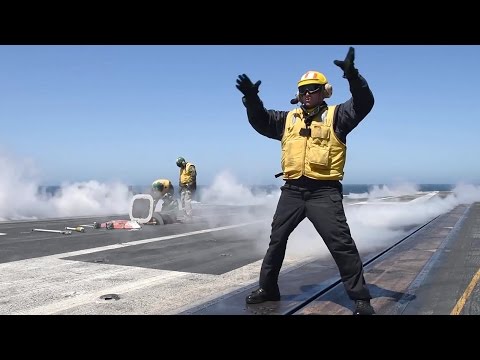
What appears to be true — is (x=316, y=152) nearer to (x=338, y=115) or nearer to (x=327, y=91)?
(x=338, y=115)

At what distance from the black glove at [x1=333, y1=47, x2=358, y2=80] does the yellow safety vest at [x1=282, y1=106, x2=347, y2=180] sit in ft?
1.58

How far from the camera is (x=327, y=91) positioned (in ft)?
12.0

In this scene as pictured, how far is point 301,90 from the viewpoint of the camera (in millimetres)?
3641

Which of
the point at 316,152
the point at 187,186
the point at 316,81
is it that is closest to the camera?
the point at 316,152

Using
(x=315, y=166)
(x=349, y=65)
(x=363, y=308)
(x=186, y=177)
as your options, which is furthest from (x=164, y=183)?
(x=349, y=65)

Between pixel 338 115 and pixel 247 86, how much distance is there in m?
0.82

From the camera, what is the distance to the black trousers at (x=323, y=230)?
338 centimetres

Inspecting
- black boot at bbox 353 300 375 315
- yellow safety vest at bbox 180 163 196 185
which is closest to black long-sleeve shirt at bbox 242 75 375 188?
black boot at bbox 353 300 375 315

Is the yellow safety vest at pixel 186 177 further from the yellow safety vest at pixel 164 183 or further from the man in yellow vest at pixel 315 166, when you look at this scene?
the man in yellow vest at pixel 315 166

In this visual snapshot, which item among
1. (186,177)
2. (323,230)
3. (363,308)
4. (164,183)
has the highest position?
(186,177)

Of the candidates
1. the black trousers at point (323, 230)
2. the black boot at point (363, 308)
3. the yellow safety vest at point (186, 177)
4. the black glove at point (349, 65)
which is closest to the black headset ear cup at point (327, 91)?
the black glove at point (349, 65)

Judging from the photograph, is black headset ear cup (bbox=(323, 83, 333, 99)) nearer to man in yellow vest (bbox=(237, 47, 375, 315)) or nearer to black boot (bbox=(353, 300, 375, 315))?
man in yellow vest (bbox=(237, 47, 375, 315))

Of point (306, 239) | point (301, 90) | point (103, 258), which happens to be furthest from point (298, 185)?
point (306, 239)
